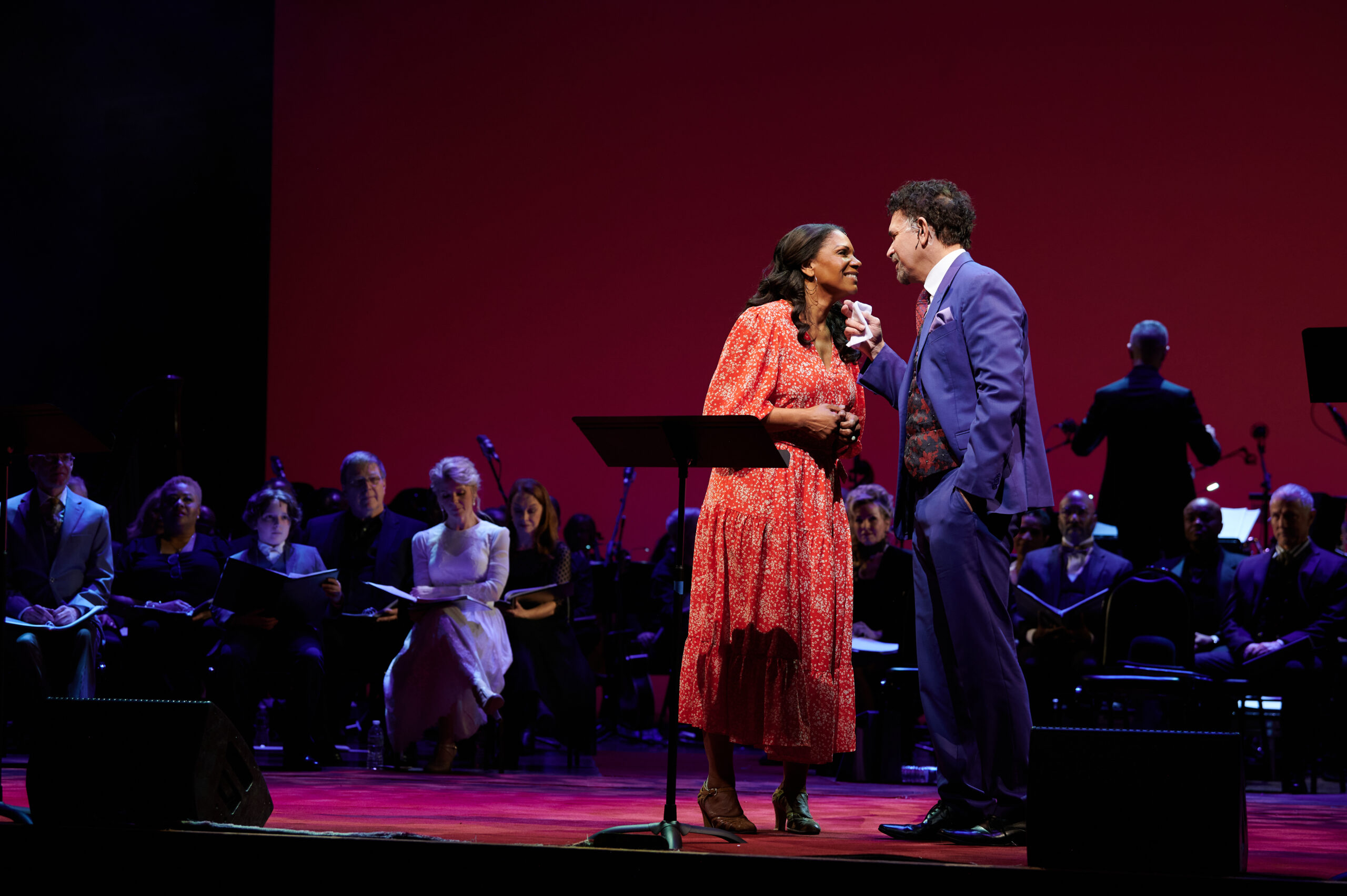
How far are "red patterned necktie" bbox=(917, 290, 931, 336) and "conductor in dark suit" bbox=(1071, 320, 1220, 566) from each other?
351 centimetres

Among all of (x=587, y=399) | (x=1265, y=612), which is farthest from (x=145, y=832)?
(x=587, y=399)

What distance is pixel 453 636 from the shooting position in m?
5.66

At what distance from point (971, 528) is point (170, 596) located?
14.7 feet

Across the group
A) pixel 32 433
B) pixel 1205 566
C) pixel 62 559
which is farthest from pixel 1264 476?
pixel 32 433

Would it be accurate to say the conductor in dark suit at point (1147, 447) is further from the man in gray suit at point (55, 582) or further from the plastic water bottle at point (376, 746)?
the man in gray suit at point (55, 582)

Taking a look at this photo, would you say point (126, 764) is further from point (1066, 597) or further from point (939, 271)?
point (1066, 597)

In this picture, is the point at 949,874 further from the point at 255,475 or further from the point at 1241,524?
the point at 255,475

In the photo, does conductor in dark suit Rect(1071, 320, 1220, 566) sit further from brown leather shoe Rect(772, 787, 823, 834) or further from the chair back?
brown leather shoe Rect(772, 787, 823, 834)

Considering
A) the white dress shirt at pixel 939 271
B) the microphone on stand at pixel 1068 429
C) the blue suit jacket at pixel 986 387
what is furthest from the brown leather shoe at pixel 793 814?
the microphone on stand at pixel 1068 429

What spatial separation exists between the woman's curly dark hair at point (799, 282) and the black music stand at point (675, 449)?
597mm

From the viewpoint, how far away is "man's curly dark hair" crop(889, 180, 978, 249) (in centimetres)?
321

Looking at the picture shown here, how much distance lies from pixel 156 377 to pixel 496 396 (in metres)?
2.08

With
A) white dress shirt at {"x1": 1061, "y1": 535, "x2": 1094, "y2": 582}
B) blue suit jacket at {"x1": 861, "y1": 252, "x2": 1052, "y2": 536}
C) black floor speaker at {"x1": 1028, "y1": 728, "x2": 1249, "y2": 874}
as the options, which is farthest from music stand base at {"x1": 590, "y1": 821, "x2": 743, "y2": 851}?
white dress shirt at {"x1": 1061, "y1": 535, "x2": 1094, "y2": 582}

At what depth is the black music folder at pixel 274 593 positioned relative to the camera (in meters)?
5.73
